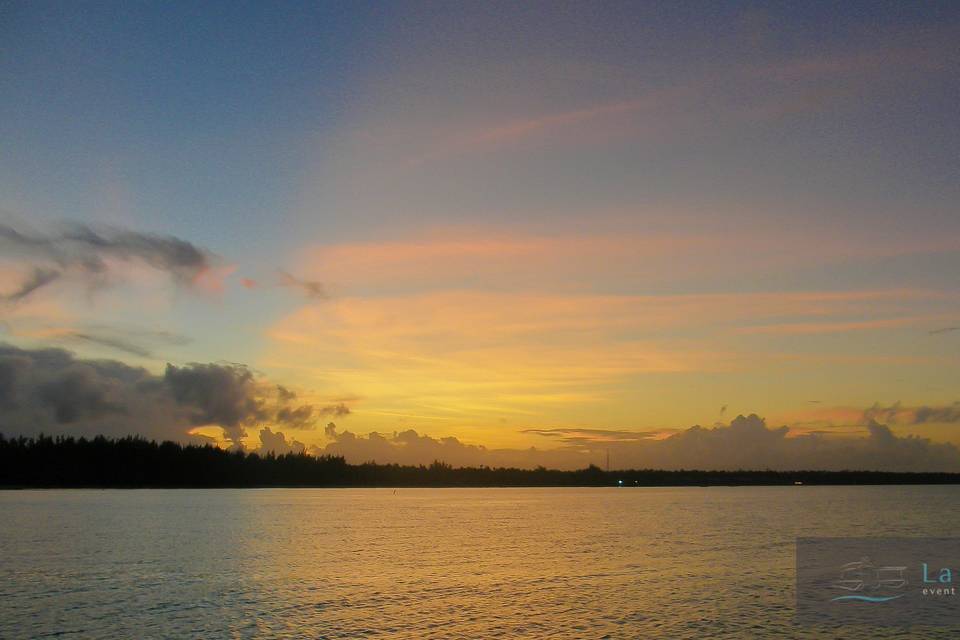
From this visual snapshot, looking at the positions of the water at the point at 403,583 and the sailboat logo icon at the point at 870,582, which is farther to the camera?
the sailboat logo icon at the point at 870,582

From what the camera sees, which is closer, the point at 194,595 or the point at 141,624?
the point at 141,624

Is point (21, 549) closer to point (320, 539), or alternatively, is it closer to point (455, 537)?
point (320, 539)

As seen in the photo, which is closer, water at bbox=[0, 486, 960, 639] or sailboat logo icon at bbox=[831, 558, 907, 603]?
water at bbox=[0, 486, 960, 639]

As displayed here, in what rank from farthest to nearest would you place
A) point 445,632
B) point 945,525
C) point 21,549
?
point 945,525
point 21,549
point 445,632

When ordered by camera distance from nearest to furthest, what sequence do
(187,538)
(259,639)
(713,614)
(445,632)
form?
1. (259,639)
2. (445,632)
3. (713,614)
4. (187,538)

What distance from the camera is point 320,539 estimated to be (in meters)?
115

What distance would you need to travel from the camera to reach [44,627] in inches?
1817

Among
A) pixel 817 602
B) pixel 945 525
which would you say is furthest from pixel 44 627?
pixel 945 525

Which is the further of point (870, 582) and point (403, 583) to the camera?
point (403, 583)

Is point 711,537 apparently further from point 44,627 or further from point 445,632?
point 44,627

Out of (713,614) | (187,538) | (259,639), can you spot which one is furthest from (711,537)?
(259,639)

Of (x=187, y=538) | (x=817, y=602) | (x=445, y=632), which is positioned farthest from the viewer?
(x=187, y=538)

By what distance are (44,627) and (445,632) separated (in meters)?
23.6

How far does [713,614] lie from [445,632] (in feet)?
60.6
